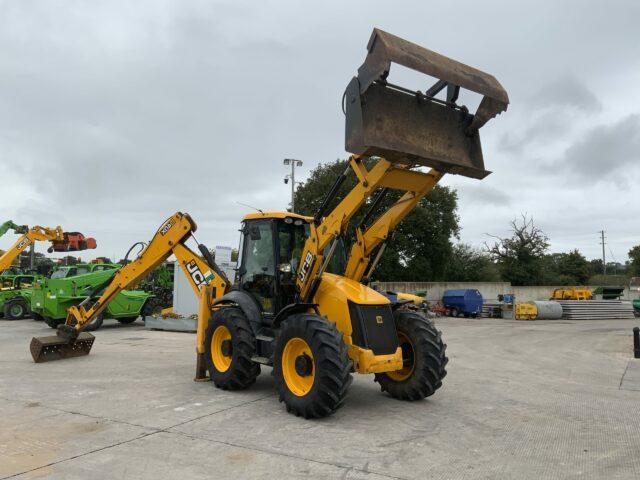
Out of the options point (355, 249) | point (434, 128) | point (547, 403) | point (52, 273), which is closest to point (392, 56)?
point (434, 128)

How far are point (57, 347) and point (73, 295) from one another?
724 cm

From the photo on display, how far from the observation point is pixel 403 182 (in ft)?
21.5

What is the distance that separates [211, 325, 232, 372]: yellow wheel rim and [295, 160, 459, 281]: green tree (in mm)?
29397

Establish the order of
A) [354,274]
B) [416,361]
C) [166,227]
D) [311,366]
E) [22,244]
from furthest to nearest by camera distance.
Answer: [22,244] → [166,227] → [354,274] → [416,361] → [311,366]

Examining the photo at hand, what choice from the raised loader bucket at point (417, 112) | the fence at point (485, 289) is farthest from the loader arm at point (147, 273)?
the fence at point (485, 289)

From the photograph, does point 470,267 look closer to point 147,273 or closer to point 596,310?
point 596,310

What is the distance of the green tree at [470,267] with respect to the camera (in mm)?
49263

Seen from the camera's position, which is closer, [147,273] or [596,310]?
[147,273]

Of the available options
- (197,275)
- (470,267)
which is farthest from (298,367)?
(470,267)

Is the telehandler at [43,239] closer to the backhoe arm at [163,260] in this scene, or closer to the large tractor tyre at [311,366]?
the backhoe arm at [163,260]

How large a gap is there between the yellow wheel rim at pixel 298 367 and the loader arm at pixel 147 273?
8.27 feet

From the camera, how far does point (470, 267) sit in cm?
5147

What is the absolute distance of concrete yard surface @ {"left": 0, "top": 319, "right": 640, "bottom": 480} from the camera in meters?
4.61

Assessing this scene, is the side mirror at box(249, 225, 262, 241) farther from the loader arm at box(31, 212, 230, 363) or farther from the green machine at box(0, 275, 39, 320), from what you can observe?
the green machine at box(0, 275, 39, 320)
